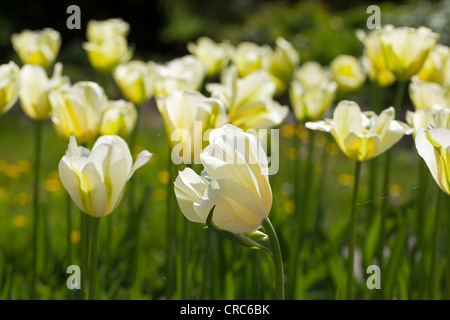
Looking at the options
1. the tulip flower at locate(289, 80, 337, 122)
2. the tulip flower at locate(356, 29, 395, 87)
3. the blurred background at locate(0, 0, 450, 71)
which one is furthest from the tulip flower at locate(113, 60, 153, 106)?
the blurred background at locate(0, 0, 450, 71)

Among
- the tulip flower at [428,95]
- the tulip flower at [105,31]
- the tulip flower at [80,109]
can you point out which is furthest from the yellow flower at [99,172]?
the tulip flower at [105,31]

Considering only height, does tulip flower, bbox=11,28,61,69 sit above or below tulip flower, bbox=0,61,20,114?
above

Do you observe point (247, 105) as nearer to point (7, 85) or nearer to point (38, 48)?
point (7, 85)

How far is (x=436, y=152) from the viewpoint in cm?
78

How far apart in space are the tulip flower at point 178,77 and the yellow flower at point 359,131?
0.39m

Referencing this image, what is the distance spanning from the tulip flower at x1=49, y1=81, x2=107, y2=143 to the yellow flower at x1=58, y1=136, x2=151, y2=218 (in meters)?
0.29

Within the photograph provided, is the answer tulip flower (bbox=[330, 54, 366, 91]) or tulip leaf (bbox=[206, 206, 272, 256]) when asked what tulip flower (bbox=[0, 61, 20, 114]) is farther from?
tulip flower (bbox=[330, 54, 366, 91])

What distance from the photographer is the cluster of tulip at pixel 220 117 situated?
0.70m

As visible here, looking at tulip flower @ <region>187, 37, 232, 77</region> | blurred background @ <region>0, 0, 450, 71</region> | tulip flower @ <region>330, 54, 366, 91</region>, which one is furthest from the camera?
blurred background @ <region>0, 0, 450, 71</region>

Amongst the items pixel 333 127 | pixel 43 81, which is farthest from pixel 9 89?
pixel 333 127

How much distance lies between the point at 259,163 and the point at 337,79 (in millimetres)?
1488

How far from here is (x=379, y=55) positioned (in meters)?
1.50

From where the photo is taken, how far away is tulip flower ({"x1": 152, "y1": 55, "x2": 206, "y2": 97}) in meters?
1.30
